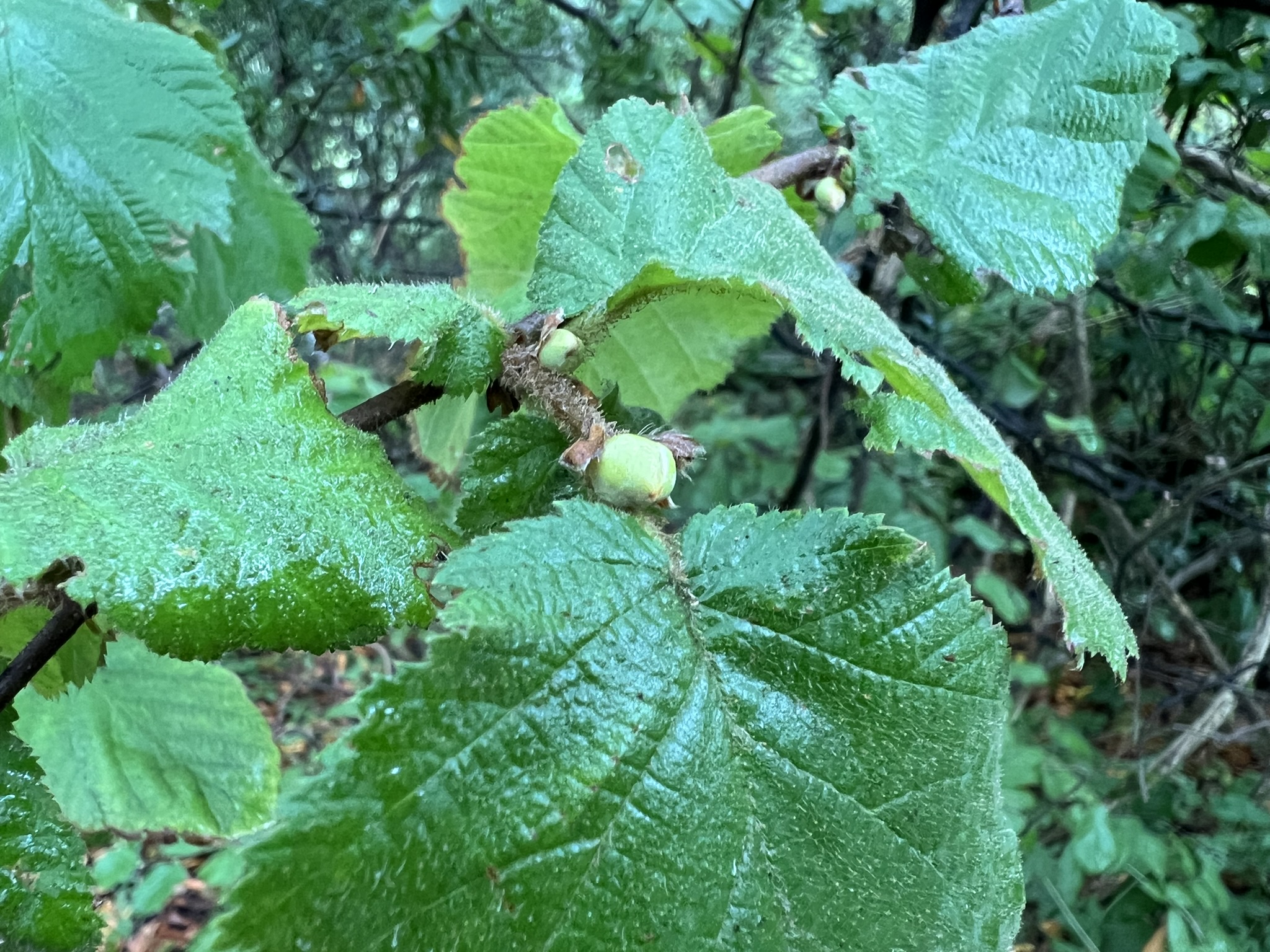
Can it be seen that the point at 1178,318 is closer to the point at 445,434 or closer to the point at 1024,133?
the point at 1024,133

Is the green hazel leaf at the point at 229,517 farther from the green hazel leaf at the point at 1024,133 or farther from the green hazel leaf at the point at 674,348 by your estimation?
the green hazel leaf at the point at 1024,133

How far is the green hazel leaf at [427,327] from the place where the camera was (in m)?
0.41

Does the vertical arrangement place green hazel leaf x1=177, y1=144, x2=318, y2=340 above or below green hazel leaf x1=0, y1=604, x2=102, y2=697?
above

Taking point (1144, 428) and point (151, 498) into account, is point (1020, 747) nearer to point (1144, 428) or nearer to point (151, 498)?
point (1144, 428)

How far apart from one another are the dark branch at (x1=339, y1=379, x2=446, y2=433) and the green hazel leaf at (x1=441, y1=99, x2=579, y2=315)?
0.28 meters

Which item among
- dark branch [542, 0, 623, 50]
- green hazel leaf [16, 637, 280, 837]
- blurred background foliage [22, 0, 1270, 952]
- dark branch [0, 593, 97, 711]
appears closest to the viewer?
dark branch [0, 593, 97, 711]

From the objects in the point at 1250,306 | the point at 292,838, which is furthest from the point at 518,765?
the point at 1250,306

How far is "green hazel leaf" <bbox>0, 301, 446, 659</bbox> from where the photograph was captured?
0.30 meters

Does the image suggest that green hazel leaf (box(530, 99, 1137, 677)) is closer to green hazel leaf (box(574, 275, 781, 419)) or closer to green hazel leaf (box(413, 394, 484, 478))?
green hazel leaf (box(574, 275, 781, 419))

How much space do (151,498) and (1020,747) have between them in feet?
6.12

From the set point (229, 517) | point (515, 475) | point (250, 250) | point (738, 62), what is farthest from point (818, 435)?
point (229, 517)

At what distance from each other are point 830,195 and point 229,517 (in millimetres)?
597

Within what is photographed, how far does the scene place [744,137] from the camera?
780 mm

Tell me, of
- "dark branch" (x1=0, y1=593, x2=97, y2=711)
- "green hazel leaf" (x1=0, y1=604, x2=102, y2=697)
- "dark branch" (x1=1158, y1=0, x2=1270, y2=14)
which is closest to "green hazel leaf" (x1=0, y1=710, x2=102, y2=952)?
"dark branch" (x1=0, y1=593, x2=97, y2=711)
